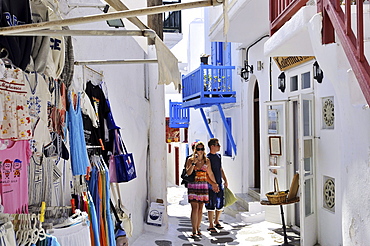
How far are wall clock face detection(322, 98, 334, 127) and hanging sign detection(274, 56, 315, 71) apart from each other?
33.7 inches

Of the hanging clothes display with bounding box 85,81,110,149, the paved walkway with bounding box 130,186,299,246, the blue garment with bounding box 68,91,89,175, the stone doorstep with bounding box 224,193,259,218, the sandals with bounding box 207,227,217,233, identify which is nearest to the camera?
the blue garment with bounding box 68,91,89,175

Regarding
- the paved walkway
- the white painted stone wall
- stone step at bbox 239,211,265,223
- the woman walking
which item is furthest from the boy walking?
the white painted stone wall

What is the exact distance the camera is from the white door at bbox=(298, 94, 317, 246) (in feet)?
21.6

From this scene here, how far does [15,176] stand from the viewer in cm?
276

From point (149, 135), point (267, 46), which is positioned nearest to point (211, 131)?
point (149, 135)

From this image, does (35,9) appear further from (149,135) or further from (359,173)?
(149,135)

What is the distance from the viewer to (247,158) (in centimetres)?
1145

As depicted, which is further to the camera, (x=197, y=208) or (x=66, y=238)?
(x=197, y=208)

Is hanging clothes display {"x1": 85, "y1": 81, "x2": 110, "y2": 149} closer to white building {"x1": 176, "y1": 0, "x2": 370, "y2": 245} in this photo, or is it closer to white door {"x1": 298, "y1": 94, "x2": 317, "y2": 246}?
white building {"x1": 176, "y1": 0, "x2": 370, "y2": 245}

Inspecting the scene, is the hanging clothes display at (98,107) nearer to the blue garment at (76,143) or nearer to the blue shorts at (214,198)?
the blue garment at (76,143)

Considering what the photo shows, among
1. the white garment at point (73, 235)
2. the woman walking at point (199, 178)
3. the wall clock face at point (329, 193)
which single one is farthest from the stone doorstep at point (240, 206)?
the white garment at point (73, 235)

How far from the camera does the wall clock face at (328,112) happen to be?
6.50 meters

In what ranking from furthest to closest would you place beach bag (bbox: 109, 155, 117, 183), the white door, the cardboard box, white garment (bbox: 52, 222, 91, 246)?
the cardboard box → the white door → beach bag (bbox: 109, 155, 117, 183) → white garment (bbox: 52, 222, 91, 246)

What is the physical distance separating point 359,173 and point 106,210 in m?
2.42
